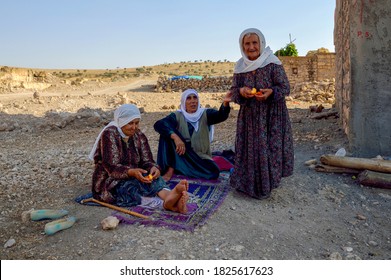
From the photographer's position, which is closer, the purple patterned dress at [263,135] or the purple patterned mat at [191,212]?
the purple patterned mat at [191,212]

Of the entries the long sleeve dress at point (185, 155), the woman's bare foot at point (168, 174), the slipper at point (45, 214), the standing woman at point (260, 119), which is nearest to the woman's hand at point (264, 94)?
the standing woman at point (260, 119)

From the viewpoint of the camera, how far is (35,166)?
552 centimetres

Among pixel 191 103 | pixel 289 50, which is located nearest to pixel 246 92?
pixel 191 103

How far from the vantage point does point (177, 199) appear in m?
3.46

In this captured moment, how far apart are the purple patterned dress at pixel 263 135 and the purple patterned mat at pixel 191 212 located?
1.11ft

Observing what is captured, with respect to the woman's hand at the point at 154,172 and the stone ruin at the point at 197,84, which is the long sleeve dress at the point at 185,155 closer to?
the woman's hand at the point at 154,172

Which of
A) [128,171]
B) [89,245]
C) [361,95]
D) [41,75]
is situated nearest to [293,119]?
[361,95]

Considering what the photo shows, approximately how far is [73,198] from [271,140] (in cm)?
218

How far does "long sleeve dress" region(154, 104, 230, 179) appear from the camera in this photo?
181 inches

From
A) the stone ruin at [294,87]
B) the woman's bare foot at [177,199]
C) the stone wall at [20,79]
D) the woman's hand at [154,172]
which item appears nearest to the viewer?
the woman's bare foot at [177,199]

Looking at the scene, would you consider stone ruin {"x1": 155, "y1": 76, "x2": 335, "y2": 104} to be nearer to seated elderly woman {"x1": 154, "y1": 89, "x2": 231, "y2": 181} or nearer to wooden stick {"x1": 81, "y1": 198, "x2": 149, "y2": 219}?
seated elderly woman {"x1": 154, "y1": 89, "x2": 231, "y2": 181}

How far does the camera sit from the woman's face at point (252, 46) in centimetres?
383

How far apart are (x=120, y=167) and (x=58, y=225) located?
2.57 feet

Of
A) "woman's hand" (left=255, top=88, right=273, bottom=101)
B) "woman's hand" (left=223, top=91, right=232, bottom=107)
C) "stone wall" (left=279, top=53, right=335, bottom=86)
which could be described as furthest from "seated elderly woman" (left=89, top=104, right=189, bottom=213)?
"stone wall" (left=279, top=53, right=335, bottom=86)
